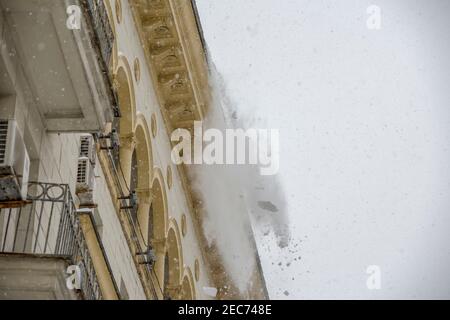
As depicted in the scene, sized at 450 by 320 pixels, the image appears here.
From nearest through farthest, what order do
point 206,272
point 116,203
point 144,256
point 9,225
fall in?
point 9,225 < point 116,203 < point 144,256 < point 206,272

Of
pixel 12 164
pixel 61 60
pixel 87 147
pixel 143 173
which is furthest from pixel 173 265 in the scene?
pixel 12 164

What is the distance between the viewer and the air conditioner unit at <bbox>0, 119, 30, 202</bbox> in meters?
12.2

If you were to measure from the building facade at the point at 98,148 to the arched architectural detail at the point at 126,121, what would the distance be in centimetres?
2

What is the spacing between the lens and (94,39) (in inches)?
559

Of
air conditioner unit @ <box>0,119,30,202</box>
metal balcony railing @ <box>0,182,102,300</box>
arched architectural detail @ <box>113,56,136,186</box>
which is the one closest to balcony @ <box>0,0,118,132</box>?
metal balcony railing @ <box>0,182,102,300</box>

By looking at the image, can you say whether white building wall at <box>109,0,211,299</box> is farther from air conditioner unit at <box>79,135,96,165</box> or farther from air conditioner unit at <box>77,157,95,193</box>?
air conditioner unit at <box>77,157,95,193</box>

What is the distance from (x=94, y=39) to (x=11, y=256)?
2706 mm

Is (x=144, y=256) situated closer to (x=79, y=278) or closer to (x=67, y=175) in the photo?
(x=67, y=175)

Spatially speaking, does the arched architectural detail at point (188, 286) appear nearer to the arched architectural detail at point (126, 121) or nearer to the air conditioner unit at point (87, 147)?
the arched architectural detail at point (126, 121)

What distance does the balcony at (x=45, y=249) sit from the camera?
12.5 metres

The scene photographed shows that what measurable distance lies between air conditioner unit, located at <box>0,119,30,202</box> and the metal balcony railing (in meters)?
0.88

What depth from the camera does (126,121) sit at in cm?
2033
